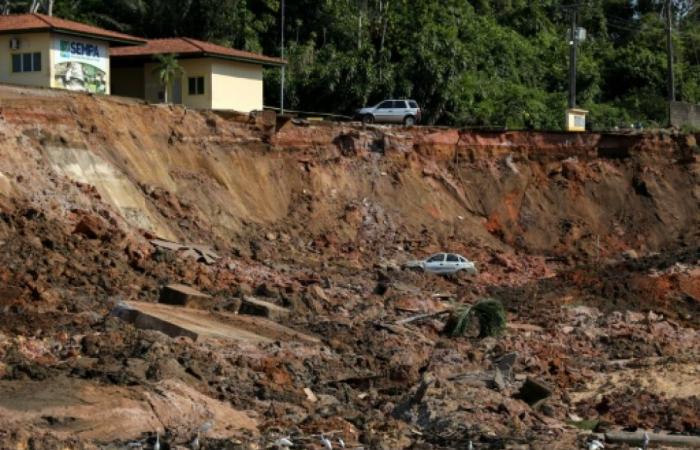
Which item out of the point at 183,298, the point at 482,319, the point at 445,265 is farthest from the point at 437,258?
the point at 183,298

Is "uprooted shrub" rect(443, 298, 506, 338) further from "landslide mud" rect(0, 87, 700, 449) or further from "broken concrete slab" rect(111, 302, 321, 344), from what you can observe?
"broken concrete slab" rect(111, 302, 321, 344)

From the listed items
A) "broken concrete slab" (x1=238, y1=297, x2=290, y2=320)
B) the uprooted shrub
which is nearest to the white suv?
the uprooted shrub

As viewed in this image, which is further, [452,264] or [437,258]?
[437,258]

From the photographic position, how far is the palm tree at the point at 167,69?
158ft

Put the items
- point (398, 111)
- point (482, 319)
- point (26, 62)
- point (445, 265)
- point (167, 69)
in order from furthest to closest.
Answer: point (398, 111)
point (167, 69)
point (26, 62)
point (445, 265)
point (482, 319)

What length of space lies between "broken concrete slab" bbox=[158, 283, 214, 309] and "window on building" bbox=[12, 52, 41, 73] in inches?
714

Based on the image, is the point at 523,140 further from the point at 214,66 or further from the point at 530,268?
the point at 214,66

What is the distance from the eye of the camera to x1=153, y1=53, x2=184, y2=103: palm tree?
48.2 m

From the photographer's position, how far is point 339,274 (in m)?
38.9

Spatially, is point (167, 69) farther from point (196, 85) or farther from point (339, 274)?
point (339, 274)

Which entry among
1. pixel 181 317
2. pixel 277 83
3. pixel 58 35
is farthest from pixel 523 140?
pixel 181 317

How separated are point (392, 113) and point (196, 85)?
31.5 feet

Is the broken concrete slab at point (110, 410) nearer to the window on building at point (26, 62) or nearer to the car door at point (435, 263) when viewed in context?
the car door at point (435, 263)

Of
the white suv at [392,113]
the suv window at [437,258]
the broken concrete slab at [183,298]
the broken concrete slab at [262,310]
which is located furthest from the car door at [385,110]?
the broken concrete slab at [183,298]
